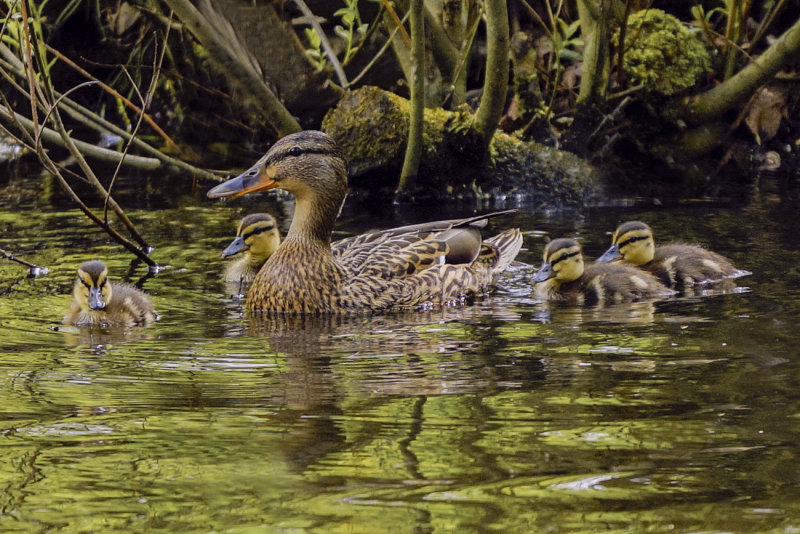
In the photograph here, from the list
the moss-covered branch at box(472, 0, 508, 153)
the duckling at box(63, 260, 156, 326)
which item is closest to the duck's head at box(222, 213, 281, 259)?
the duckling at box(63, 260, 156, 326)

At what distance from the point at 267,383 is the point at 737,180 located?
538 centimetres

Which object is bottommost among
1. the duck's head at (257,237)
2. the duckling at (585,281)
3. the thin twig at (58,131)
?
the duckling at (585,281)

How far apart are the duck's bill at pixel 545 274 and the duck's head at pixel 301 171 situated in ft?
3.38

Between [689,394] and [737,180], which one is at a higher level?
[737,180]

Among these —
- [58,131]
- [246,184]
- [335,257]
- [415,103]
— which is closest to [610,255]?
[335,257]

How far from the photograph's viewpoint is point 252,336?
15.8ft

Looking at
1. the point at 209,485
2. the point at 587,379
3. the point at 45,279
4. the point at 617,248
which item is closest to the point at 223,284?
the point at 45,279

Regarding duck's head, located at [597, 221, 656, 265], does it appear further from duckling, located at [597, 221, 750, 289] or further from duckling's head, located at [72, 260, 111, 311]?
duckling's head, located at [72, 260, 111, 311]

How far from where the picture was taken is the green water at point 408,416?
264cm

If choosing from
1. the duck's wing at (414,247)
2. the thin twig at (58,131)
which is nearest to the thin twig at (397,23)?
the duck's wing at (414,247)

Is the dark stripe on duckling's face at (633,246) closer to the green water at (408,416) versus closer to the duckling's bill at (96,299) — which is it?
the green water at (408,416)

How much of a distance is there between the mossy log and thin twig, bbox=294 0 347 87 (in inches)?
6.3

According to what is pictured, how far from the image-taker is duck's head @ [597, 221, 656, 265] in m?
5.80

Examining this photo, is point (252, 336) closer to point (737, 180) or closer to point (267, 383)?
point (267, 383)
